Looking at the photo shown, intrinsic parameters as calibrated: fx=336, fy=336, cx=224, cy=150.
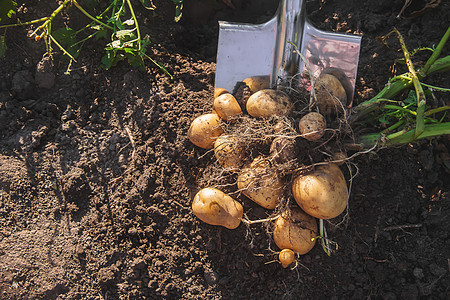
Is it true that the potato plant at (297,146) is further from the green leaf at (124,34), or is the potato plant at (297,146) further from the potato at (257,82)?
the green leaf at (124,34)

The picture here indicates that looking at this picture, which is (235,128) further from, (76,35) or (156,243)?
Result: (76,35)

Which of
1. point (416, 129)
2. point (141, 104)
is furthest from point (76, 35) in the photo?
point (416, 129)

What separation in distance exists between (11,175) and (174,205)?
0.80 meters

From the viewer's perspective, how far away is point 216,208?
139cm

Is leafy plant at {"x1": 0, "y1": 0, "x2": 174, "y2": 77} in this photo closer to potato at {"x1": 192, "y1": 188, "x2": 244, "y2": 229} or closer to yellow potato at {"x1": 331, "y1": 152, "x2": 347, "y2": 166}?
potato at {"x1": 192, "y1": 188, "x2": 244, "y2": 229}

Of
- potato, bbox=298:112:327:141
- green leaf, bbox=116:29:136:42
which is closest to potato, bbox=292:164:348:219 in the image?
potato, bbox=298:112:327:141

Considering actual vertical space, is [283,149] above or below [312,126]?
below

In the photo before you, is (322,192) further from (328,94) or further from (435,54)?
(435,54)

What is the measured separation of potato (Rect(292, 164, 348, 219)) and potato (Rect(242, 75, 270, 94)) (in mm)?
505

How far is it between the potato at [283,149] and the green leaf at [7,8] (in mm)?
1451

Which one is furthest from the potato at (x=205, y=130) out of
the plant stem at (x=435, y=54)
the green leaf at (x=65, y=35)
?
the plant stem at (x=435, y=54)

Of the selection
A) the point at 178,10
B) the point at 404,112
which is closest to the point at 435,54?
the point at 404,112

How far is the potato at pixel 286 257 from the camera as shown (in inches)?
53.1

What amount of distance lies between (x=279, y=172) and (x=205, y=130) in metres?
0.38
